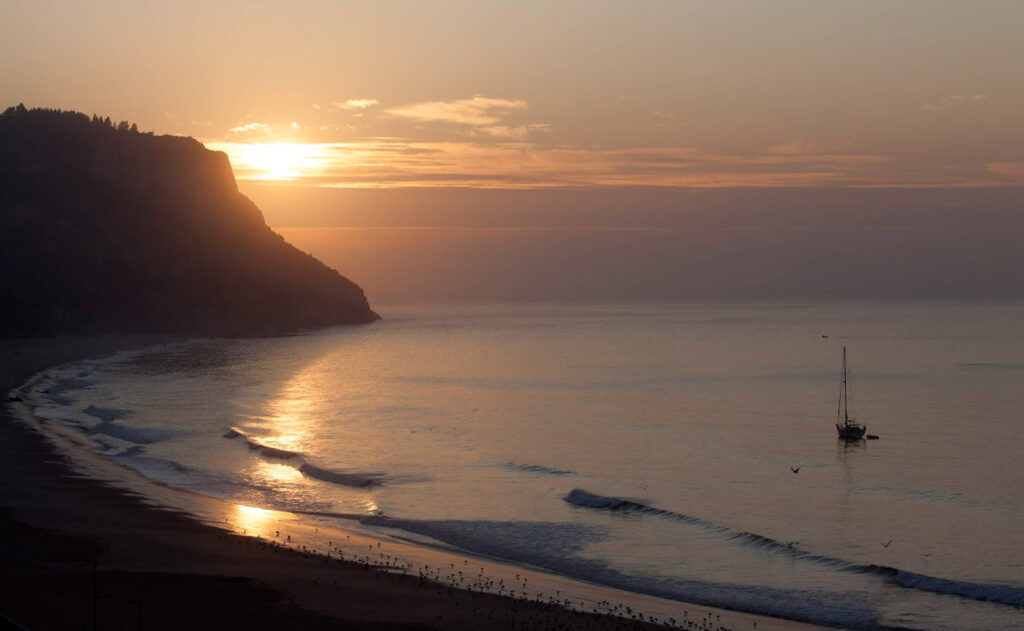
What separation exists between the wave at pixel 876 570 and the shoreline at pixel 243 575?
7.06 metres

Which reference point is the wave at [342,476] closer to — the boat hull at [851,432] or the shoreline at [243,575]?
the shoreline at [243,575]

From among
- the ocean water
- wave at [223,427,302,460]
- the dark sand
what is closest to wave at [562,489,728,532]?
the ocean water

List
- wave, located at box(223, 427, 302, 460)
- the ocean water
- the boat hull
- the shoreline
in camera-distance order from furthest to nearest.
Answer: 1. the boat hull
2. wave, located at box(223, 427, 302, 460)
3. the ocean water
4. the shoreline

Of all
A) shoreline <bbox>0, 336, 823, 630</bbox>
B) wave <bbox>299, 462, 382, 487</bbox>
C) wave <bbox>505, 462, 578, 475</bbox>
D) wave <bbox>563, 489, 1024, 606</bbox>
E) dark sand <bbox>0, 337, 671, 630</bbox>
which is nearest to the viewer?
dark sand <bbox>0, 337, 671, 630</bbox>

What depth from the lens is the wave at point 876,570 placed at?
101 ft

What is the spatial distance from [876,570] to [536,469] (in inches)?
934

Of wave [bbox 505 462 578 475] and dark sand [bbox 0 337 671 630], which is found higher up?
dark sand [bbox 0 337 671 630]

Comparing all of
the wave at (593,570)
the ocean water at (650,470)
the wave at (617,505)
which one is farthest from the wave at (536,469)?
the wave at (593,570)

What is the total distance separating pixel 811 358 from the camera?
169375mm

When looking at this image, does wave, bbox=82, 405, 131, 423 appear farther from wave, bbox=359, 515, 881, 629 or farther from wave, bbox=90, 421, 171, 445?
wave, bbox=359, 515, 881, 629

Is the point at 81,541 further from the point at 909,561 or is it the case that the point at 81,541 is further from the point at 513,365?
the point at 513,365

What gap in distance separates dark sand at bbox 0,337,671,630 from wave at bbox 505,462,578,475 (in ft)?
71.4

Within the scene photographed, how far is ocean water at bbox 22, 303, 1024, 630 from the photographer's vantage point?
3253cm

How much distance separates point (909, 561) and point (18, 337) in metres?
176
